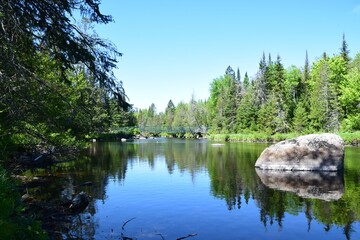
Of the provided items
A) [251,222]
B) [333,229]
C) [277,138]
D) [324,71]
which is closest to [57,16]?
[251,222]

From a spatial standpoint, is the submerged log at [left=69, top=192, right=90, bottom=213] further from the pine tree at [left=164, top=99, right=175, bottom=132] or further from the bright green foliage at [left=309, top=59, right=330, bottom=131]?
the pine tree at [left=164, top=99, right=175, bottom=132]

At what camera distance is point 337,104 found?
5931cm

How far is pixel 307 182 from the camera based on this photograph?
1994 centimetres

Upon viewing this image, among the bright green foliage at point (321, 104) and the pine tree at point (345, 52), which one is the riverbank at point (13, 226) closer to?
the bright green foliage at point (321, 104)

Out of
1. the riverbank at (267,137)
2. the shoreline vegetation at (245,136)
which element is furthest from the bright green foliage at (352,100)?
the riverbank at (267,137)

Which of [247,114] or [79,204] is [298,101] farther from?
[79,204]

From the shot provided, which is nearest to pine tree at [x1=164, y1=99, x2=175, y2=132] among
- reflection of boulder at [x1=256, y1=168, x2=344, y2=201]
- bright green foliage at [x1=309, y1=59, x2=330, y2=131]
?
bright green foliage at [x1=309, y1=59, x2=330, y2=131]

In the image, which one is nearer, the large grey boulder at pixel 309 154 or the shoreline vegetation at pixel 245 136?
the large grey boulder at pixel 309 154

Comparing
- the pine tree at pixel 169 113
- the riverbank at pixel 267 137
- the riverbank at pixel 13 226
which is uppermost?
the pine tree at pixel 169 113

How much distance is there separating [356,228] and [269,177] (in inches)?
401

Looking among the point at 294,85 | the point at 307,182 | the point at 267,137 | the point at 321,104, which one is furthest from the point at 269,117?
the point at 307,182

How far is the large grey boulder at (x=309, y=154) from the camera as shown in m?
23.5

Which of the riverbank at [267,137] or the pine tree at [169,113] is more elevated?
the pine tree at [169,113]

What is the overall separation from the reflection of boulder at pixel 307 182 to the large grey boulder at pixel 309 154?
2.80 feet
